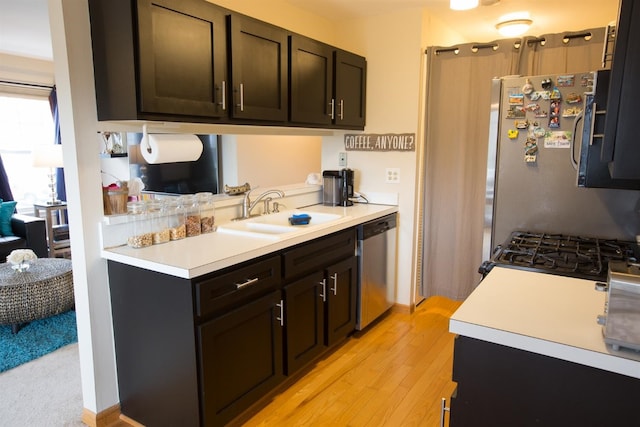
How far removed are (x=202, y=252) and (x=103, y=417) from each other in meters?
0.99

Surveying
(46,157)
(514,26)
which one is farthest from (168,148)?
(46,157)

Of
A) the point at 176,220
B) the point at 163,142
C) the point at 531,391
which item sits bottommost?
the point at 531,391

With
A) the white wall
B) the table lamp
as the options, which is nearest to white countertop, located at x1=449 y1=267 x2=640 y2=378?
the white wall

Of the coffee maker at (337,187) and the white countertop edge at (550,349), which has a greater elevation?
the coffee maker at (337,187)

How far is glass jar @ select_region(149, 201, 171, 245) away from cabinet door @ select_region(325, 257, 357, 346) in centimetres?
100

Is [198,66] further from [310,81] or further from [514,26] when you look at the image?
[514,26]

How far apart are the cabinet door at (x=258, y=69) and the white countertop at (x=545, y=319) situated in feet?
5.14

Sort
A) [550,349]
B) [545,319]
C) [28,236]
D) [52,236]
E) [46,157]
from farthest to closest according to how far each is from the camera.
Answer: [52,236]
[46,157]
[28,236]
[545,319]
[550,349]

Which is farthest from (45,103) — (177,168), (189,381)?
(189,381)

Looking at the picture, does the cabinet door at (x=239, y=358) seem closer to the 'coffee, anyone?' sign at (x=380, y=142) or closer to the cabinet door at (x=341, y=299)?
the cabinet door at (x=341, y=299)

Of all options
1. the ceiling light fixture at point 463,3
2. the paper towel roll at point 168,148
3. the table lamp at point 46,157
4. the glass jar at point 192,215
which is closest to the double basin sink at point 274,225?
the glass jar at point 192,215

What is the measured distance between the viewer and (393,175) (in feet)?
11.3

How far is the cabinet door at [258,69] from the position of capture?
7.48 ft

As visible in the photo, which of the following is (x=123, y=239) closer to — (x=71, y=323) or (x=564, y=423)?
(x=71, y=323)
